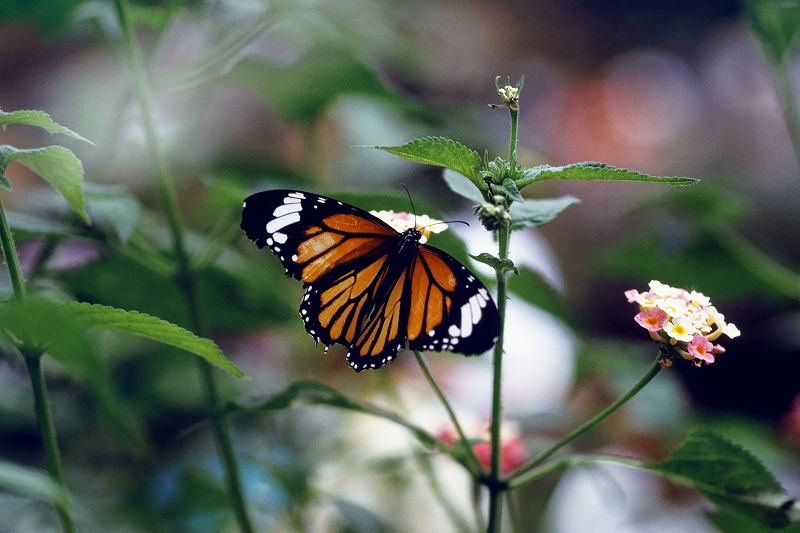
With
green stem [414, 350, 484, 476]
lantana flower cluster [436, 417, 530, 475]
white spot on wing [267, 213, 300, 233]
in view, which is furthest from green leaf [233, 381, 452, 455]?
lantana flower cluster [436, 417, 530, 475]

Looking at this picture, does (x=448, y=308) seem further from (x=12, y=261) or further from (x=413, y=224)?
(x=12, y=261)

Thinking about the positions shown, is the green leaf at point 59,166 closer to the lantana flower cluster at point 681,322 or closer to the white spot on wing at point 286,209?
the white spot on wing at point 286,209

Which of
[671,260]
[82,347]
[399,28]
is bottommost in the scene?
[82,347]

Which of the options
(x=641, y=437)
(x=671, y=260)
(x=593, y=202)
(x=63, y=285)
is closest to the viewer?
(x=63, y=285)

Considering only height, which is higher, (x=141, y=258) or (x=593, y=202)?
(x=593, y=202)

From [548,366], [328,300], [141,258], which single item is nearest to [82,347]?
[328,300]

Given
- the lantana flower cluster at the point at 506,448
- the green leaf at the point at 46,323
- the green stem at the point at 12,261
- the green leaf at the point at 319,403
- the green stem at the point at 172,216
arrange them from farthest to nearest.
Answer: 1. the lantana flower cluster at the point at 506,448
2. the green stem at the point at 172,216
3. the green leaf at the point at 319,403
4. the green stem at the point at 12,261
5. the green leaf at the point at 46,323

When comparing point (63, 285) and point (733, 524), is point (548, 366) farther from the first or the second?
point (63, 285)

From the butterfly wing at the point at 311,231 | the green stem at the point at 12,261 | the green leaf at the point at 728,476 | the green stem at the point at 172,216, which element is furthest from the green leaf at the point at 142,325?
the green leaf at the point at 728,476
